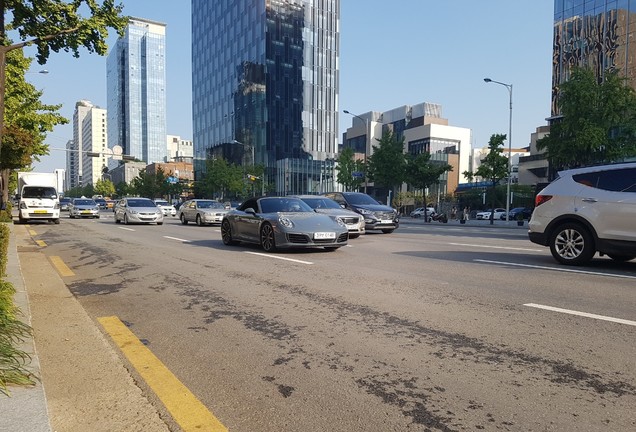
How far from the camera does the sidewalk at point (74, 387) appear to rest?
2754 millimetres

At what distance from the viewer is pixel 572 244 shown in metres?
8.94

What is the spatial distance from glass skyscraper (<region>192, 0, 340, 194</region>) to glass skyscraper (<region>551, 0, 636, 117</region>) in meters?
43.2

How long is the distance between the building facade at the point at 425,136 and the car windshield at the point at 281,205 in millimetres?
69858

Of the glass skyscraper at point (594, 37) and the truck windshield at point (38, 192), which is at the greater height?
the glass skyscraper at point (594, 37)

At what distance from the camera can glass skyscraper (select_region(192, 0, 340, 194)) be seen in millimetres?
82562

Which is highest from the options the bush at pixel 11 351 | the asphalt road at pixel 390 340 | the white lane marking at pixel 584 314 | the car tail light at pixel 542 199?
the car tail light at pixel 542 199

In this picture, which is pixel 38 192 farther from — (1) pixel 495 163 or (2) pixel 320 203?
(1) pixel 495 163

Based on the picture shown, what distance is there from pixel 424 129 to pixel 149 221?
73774 mm

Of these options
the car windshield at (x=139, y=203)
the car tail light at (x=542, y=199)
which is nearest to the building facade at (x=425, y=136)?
the car windshield at (x=139, y=203)

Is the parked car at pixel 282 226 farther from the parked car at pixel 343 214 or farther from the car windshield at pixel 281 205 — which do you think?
the parked car at pixel 343 214

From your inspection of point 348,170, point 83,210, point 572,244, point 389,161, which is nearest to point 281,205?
point 572,244

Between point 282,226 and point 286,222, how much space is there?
13 cm

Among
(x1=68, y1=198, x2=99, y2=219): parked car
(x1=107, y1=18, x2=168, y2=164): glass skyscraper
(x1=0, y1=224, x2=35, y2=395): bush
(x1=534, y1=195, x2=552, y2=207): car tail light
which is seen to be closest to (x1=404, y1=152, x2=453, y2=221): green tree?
(x1=68, y1=198, x2=99, y2=219): parked car

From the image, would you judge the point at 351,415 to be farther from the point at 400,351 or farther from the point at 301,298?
the point at 301,298
